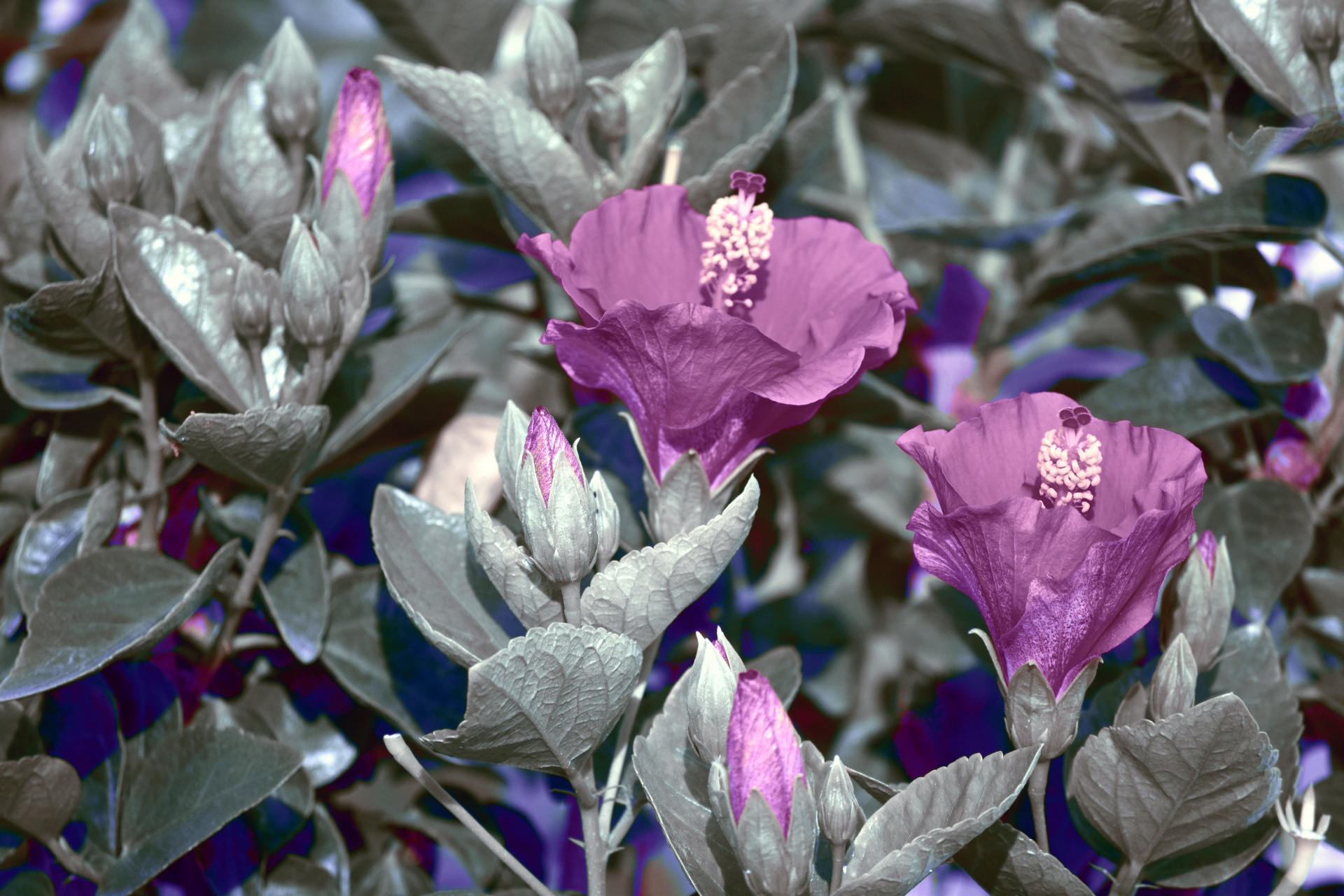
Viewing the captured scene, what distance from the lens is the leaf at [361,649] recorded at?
2.17ft

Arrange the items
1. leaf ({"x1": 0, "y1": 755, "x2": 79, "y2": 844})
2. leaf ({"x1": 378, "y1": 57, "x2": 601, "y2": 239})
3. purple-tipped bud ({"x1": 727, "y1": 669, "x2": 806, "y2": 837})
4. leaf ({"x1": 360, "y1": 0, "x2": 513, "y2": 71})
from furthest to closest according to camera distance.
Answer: leaf ({"x1": 360, "y1": 0, "x2": 513, "y2": 71})
leaf ({"x1": 378, "y1": 57, "x2": 601, "y2": 239})
leaf ({"x1": 0, "y1": 755, "x2": 79, "y2": 844})
purple-tipped bud ({"x1": 727, "y1": 669, "x2": 806, "y2": 837})

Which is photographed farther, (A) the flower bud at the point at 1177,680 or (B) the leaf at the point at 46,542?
(B) the leaf at the point at 46,542

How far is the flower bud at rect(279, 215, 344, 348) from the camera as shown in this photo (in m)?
0.60

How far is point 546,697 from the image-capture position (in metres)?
0.49

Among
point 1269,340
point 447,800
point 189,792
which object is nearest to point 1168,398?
point 1269,340

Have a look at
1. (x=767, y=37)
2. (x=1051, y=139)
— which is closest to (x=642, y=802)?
(x=767, y=37)

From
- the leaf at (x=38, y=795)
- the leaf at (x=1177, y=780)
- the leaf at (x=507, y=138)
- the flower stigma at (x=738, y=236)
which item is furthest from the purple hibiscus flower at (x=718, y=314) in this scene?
the leaf at (x=38, y=795)

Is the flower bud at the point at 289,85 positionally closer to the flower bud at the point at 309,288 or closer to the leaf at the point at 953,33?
the flower bud at the point at 309,288

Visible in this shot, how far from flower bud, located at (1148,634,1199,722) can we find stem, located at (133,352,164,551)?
0.58 m

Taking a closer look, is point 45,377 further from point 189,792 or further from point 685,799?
point 685,799

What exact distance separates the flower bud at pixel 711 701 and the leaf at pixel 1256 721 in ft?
0.87

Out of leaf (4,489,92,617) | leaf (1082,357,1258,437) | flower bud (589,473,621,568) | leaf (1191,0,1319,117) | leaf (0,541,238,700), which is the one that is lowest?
leaf (4,489,92,617)

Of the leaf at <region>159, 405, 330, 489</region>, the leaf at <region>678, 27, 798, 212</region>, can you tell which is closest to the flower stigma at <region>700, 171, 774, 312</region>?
the leaf at <region>678, 27, 798, 212</region>

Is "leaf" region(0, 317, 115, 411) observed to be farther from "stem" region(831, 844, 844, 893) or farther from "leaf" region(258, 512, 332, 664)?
"stem" region(831, 844, 844, 893)
